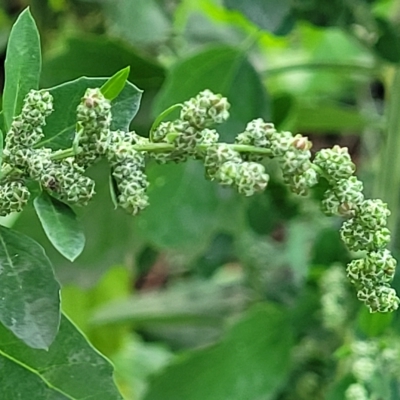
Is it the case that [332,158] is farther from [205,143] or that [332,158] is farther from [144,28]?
[144,28]

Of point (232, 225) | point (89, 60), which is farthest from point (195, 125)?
point (232, 225)

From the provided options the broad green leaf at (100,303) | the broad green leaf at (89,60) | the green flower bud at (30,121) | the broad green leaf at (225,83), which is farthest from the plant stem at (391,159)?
the green flower bud at (30,121)

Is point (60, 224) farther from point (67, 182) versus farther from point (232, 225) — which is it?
point (232, 225)

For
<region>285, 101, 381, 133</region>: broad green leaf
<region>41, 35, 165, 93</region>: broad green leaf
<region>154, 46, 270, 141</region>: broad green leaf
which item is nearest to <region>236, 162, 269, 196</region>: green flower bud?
<region>154, 46, 270, 141</region>: broad green leaf

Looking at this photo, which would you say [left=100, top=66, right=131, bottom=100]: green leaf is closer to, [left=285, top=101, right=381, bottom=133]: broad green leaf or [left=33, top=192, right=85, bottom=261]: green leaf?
[left=33, top=192, right=85, bottom=261]: green leaf

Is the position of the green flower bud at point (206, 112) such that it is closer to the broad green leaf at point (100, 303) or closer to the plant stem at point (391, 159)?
the plant stem at point (391, 159)
